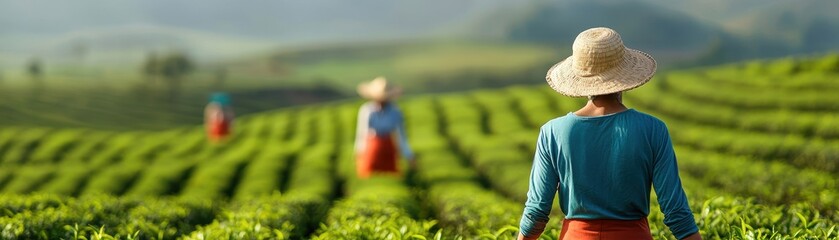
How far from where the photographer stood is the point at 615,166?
3.20m

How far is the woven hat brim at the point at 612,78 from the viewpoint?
3.18 metres

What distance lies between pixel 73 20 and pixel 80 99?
72.9 ft

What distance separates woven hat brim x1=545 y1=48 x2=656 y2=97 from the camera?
3178mm

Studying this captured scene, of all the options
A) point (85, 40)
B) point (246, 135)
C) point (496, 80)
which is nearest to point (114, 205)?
point (246, 135)

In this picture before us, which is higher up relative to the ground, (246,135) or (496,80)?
(246,135)

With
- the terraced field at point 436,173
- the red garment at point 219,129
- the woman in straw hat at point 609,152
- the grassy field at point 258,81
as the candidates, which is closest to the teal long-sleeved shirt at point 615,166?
the woman in straw hat at point 609,152

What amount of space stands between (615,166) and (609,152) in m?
0.07

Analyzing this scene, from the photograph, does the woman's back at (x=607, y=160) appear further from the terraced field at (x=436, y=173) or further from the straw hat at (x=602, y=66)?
the terraced field at (x=436, y=173)

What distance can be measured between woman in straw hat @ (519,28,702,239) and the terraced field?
2.79ft

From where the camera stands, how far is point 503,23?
112688 mm

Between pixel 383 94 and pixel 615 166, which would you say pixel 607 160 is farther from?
pixel 383 94

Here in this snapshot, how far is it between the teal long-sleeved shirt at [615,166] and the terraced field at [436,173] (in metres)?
0.85

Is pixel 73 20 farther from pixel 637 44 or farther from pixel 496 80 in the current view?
pixel 637 44

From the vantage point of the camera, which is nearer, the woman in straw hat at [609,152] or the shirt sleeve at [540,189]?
the woman in straw hat at [609,152]
